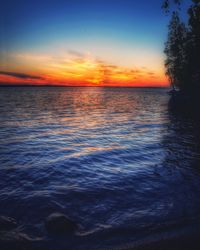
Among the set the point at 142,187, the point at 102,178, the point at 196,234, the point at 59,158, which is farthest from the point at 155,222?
the point at 59,158

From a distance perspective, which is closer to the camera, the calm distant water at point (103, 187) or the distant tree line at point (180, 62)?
the calm distant water at point (103, 187)

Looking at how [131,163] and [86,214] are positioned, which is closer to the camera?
[86,214]

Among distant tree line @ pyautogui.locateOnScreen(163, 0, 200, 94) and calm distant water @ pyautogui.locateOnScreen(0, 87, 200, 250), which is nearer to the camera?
calm distant water @ pyautogui.locateOnScreen(0, 87, 200, 250)

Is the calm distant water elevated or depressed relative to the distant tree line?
depressed

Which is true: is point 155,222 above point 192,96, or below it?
below

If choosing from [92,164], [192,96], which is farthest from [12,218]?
[192,96]

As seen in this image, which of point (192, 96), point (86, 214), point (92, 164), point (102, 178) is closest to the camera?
point (86, 214)

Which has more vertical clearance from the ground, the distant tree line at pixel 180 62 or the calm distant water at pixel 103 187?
the distant tree line at pixel 180 62

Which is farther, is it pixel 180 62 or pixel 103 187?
pixel 180 62

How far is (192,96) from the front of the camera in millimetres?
55562

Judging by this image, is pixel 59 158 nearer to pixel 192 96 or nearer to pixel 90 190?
pixel 90 190

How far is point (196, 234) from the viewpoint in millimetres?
6523

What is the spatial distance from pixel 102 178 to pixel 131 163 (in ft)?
10.1

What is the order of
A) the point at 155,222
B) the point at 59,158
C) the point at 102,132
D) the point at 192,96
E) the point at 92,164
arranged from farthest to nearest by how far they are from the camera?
the point at 192,96 → the point at 102,132 → the point at 59,158 → the point at 92,164 → the point at 155,222
